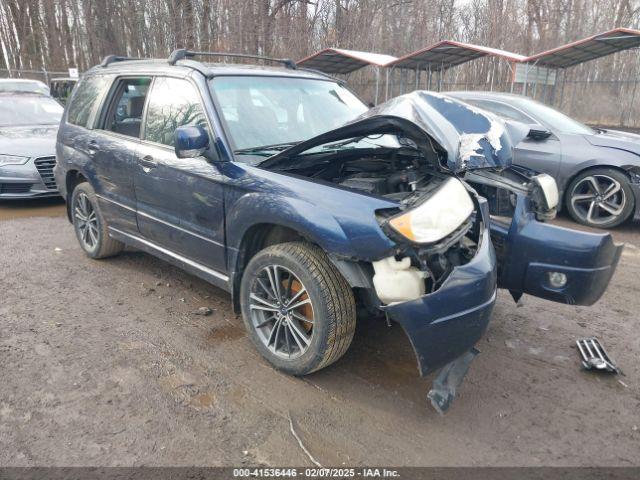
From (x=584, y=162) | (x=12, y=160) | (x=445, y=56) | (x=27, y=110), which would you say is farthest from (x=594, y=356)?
(x=445, y=56)

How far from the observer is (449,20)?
1015 inches

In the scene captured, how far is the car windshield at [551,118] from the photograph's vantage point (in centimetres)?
691

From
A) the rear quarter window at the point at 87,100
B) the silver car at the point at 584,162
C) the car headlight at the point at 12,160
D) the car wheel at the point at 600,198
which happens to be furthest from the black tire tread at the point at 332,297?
the car headlight at the point at 12,160

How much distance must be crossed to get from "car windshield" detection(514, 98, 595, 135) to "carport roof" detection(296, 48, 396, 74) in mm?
7419

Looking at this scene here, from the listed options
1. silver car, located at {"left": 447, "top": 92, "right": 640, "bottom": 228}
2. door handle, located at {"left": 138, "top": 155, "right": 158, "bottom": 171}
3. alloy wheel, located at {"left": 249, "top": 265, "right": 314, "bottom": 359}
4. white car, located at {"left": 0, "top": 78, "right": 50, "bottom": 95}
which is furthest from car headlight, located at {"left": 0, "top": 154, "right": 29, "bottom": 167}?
silver car, located at {"left": 447, "top": 92, "right": 640, "bottom": 228}

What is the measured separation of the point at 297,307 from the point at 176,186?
4.40 ft

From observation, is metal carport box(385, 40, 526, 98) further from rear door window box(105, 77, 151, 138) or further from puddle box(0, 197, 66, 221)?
rear door window box(105, 77, 151, 138)

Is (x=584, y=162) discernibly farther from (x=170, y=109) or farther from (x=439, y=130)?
(x=170, y=109)

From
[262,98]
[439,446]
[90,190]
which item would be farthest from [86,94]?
[439,446]

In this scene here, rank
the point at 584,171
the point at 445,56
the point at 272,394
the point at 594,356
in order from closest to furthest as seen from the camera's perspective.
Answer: the point at 272,394 → the point at 594,356 → the point at 584,171 → the point at 445,56

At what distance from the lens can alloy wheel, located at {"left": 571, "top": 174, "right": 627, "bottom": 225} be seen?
6.38 metres

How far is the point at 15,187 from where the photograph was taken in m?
7.07

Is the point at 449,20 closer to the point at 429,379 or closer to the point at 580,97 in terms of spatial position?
the point at 580,97

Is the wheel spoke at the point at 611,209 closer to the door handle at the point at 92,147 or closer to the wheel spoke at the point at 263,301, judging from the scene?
the wheel spoke at the point at 263,301
